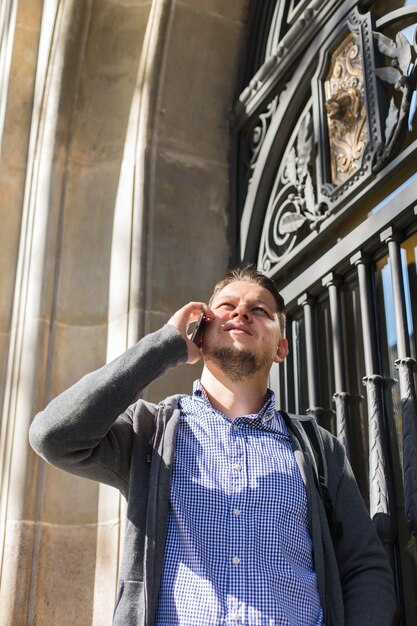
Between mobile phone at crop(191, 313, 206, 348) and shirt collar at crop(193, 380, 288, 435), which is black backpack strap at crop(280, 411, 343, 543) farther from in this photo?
mobile phone at crop(191, 313, 206, 348)

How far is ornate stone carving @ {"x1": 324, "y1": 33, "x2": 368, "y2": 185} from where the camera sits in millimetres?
3588

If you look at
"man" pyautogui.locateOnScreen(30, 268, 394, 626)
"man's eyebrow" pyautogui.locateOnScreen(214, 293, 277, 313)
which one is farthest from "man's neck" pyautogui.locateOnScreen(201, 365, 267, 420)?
"man's eyebrow" pyautogui.locateOnScreen(214, 293, 277, 313)

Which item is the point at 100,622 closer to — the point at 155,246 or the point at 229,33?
the point at 155,246

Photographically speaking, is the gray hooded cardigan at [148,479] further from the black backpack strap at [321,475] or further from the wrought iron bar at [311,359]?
the wrought iron bar at [311,359]

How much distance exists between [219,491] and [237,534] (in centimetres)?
13

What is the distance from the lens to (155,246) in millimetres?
4246

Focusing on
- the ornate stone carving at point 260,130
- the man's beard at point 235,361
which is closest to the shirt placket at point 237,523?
the man's beard at point 235,361

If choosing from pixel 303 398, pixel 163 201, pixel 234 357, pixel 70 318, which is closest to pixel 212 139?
pixel 163 201

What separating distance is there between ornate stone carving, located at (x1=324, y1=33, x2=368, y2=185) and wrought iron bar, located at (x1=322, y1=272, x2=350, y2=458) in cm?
50

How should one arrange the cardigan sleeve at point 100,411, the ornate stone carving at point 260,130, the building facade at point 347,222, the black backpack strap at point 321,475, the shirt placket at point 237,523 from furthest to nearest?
the ornate stone carving at point 260,130
the building facade at point 347,222
the black backpack strap at point 321,475
the cardigan sleeve at point 100,411
the shirt placket at point 237,523

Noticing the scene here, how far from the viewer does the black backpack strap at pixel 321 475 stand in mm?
2229

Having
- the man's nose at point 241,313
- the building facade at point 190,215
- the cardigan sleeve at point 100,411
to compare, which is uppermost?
the building facade at point 190,215

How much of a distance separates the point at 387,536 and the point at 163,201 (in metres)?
2.25

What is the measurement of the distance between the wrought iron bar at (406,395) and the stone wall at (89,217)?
1398 millimetres
